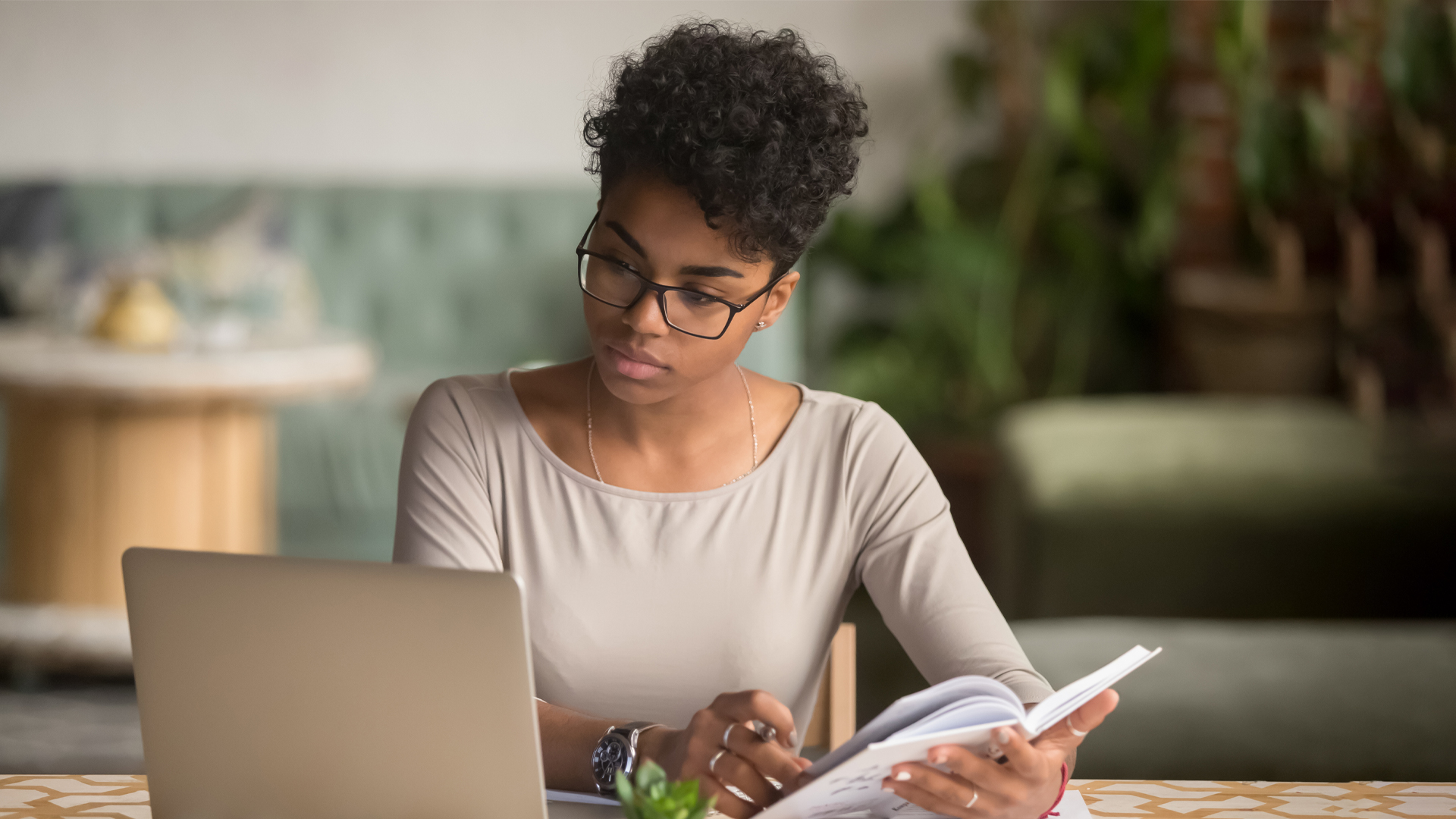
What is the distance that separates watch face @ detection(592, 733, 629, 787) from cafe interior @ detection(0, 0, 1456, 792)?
1358mm

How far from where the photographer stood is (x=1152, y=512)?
2.38 metres

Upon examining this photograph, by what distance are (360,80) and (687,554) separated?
3521mm

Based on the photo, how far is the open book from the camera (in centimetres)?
81

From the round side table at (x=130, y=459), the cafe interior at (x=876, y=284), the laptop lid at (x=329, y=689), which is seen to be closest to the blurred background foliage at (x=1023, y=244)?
the cafe interior at (x=876, y=284)

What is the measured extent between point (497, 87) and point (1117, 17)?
6.67 ft

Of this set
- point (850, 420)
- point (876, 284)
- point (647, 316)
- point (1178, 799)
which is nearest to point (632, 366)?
point (647, 316)

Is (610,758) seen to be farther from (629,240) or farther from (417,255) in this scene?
(417,255)

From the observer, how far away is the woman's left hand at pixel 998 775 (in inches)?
34.1

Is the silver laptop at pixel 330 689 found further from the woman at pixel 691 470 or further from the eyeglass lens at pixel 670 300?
the eyeglass lens at pixel 670 300

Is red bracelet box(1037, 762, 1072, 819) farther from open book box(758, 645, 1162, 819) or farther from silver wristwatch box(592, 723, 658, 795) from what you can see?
silver wristwatch box(592, 723, 658, 795)

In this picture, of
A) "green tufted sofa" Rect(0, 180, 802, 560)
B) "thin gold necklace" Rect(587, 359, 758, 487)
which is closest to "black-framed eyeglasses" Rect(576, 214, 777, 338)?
"thin gold necklace" Rect(587, 359, 758, 487)

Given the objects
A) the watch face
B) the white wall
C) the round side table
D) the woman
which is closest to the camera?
the watch face

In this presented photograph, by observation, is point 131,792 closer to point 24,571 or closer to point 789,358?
point 24,571

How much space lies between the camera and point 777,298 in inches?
46.8
